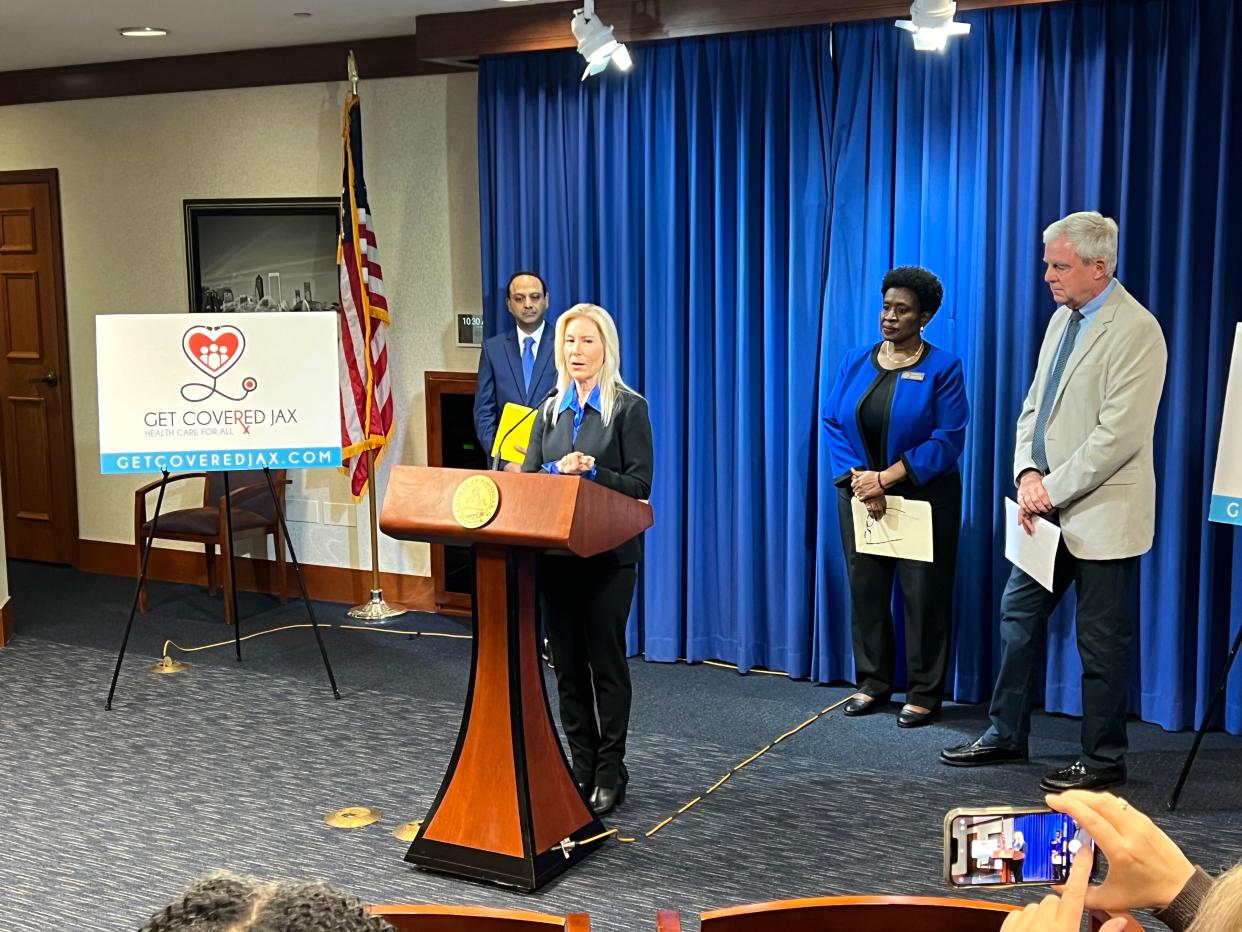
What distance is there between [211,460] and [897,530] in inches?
102

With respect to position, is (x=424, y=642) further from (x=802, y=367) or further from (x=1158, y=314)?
(x=1158, y=314)

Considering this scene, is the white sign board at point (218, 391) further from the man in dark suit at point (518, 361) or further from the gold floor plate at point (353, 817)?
the gold floor plate at point (353, 817)

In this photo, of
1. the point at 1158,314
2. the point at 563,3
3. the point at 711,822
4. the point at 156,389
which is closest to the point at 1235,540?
the point at 1158,314

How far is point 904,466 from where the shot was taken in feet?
16.5

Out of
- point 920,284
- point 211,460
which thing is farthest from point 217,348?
point 920,284

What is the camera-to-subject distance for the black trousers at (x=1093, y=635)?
4.32 m

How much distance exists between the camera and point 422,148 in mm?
6707

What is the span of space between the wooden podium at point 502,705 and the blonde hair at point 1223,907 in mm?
2380

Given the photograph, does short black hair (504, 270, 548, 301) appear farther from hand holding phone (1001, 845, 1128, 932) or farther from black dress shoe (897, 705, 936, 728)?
hand holding phone (1001, 845, 1128, 932)

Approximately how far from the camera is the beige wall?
670 centimetres

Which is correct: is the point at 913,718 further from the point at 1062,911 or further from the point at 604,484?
the point at 1062,911

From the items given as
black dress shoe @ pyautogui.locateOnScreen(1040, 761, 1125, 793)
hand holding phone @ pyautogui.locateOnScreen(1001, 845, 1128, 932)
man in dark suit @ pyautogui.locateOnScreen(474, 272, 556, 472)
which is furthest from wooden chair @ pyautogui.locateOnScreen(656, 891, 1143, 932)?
man in dark suit @ pyautogui.locateOnScreen(474, 272, 556, 472)

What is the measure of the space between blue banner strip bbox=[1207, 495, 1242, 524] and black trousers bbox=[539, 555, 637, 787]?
1.72 m

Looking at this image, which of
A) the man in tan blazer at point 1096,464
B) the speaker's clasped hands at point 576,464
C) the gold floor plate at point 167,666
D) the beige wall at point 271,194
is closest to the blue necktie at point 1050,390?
the man in tan blazer at point 1096,464
